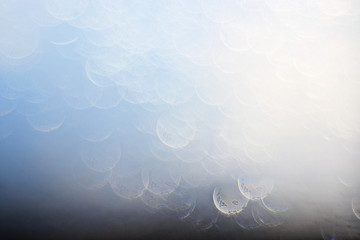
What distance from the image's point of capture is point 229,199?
2.70 metres

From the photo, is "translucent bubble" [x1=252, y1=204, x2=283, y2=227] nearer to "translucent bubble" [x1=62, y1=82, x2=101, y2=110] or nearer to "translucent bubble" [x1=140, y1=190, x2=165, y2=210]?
"translucent bubble" [x1=140, y1=190, x2=165, y2=210]

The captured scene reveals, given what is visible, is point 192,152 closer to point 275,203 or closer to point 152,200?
point 152,200

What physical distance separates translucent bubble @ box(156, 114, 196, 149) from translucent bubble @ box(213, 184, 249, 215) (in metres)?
0.96

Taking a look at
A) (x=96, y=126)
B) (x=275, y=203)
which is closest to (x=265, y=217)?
(x=275, y=203)

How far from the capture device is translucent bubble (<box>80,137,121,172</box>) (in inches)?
113

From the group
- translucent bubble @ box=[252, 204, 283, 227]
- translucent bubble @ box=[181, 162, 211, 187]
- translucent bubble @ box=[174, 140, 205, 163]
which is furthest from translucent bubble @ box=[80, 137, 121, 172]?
translucent bubble @ box=[252, 204, 283, 227]

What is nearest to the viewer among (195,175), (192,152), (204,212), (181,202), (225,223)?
(225,223)

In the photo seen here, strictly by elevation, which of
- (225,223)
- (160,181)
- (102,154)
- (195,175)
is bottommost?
(225,223)

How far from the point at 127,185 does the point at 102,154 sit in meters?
0.67

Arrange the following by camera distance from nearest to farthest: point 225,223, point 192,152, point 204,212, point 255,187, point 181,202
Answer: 1. point 225,223
2. point 204,212
3. point 181,202
4. point 255,187
5. point 192,152

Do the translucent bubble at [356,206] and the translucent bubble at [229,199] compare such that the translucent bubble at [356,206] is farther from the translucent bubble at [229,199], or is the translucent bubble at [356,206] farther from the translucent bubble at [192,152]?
the translucent bubble at [192,152]

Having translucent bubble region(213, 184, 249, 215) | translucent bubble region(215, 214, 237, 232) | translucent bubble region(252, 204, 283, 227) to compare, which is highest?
translucent bubble region(213, 184, 249, 215)

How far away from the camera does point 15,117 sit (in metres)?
2.71

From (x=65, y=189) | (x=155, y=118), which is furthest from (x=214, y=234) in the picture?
(x=65, y=189)
